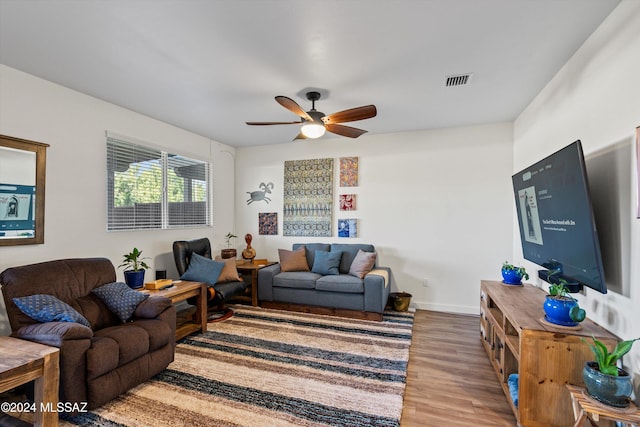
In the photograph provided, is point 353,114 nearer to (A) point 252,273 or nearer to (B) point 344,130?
(B) point 344,130

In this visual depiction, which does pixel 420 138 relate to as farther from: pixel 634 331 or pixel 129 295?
pixel 129 295

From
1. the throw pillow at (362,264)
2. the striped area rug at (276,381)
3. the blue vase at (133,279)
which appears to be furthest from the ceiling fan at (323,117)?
the striped area rug at (276,381)

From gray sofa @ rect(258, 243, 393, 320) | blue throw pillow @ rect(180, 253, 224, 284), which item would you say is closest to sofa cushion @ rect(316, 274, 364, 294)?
gray sofa @ rect(258, 243, 393, 320)

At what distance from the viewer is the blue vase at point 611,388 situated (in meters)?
1.44

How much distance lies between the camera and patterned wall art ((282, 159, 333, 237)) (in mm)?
4848

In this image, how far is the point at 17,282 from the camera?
7.02 feet

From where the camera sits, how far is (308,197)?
4977 millimetres

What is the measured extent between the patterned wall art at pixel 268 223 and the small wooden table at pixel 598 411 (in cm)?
429

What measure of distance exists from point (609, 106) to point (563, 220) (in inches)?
30.6

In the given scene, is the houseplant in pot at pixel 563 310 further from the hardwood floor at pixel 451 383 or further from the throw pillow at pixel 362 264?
the throw pillow at pixel 362 264

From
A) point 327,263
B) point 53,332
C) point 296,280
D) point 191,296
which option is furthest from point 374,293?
point 53,332

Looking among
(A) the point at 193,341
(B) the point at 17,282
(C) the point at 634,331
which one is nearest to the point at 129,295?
(B) the point at 17,282

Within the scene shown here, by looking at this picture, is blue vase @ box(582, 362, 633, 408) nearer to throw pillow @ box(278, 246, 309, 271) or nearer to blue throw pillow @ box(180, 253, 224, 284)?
throw pillow @ box(278, 246, 309, 271)

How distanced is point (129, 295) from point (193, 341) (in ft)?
3.07
